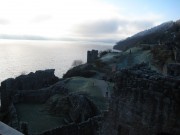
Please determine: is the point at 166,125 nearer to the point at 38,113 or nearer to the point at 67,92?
the point at 38,113

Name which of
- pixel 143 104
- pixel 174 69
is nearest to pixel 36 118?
pixel 174 69

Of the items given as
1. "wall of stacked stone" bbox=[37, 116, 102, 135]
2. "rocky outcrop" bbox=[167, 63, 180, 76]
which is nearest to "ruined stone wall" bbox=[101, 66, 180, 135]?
"rocky outcrop" bbox=[167, 63, 180, 76]

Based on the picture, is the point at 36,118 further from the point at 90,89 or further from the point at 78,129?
the point at 78,129

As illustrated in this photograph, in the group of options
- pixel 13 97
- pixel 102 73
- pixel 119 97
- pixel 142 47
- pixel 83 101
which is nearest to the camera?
pixel 119 97

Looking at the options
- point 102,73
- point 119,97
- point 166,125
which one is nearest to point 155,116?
point 166,125

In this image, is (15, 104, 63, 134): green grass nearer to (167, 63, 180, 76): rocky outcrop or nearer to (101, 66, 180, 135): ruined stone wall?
(101, 66, 180, 135): ruined stone wall

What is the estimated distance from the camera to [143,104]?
31.1 feet

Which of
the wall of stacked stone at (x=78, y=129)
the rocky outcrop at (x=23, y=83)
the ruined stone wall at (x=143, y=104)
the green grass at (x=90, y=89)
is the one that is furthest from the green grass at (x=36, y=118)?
the ruined stone wall at (x=143, y=104)

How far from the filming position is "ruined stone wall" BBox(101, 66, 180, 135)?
8.95 meters

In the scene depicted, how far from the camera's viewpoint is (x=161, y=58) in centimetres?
4862

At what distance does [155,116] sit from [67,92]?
29282 mm

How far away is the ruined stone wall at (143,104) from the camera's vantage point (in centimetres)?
895

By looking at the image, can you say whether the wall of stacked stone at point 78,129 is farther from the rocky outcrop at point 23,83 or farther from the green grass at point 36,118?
the rocky outcrop at point 23,83

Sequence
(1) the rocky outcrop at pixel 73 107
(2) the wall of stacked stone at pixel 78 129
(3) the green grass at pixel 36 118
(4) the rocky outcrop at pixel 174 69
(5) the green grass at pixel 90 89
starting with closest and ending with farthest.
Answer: (4) the rocky outcrop at pixel 174 69
(2) the wall of stacked stone at pixel 78 129
(3) the green grass at pixel 36 118
(1) the rocky outcrop at pixel 73 107
(5) the green grass at pixel 90 89
